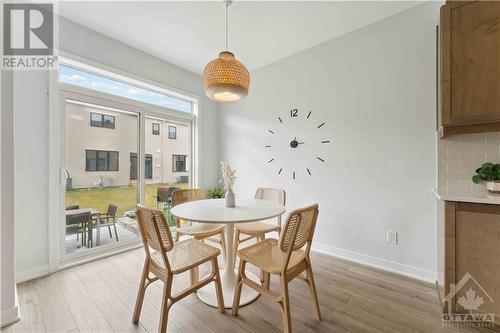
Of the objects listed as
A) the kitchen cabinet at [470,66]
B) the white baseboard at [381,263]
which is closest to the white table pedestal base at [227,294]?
the white baseboard at [381,263]

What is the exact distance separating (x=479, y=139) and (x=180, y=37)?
3225mm

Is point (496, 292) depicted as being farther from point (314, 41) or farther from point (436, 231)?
point (314, 41)

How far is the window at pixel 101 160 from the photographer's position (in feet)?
8.34

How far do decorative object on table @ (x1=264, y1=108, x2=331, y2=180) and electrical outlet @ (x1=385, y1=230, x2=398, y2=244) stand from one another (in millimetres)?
1058

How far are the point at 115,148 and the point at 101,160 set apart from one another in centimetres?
22

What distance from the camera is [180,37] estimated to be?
8.60ft

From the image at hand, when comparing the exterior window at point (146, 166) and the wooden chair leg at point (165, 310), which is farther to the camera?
the exterior window at point (146, 166)

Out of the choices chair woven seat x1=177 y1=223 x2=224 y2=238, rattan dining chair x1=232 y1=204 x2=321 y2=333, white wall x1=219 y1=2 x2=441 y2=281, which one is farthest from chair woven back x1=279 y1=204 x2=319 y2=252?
white wall x1=219 y1=2 x2=441 y2=281

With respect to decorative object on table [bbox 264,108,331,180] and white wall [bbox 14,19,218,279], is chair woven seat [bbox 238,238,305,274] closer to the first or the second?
decorative object on table [bbox 264,108,331,180]

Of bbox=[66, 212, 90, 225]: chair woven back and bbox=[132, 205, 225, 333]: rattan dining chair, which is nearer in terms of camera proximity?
bbox=[132, 205, 225, 333]: rattan dining chair

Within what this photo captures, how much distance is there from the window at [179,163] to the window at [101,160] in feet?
2.88

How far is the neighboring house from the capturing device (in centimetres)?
244

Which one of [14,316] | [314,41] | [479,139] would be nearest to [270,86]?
[314,41]

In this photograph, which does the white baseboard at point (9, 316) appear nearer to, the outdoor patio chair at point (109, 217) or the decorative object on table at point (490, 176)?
the outdoor patio chair at point (109, 217)
